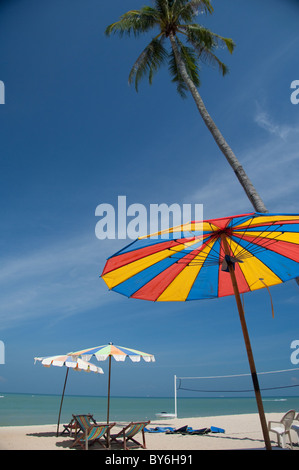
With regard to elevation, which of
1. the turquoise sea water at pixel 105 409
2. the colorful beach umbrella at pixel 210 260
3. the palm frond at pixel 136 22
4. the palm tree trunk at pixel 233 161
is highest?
the palm frond at pixel 136 22

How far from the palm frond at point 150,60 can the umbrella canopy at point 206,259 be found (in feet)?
32.8

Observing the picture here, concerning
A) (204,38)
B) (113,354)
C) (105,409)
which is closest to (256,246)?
(113,354)

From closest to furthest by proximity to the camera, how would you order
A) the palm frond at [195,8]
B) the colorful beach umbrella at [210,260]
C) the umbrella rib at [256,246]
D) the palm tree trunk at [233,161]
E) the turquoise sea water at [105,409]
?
the colorful beach umbrella at [210,260]
the umbrella rib at [256,246]
the palm tree trunk at [233,161]
the palm frond at [195,8]
the turquoise sea water at [105,409]

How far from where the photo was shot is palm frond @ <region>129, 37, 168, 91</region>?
11.8 metres

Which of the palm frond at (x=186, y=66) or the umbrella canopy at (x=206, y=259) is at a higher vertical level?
the palm frond at (x=186, y=66)

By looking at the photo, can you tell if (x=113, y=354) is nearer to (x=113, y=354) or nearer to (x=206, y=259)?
(x=113, y=354)

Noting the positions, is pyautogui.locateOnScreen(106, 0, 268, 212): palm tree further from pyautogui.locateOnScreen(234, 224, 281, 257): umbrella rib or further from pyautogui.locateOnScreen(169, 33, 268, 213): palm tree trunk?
pyautogui.locateOnScreen(234, 224, 281, 257): umbrella rib

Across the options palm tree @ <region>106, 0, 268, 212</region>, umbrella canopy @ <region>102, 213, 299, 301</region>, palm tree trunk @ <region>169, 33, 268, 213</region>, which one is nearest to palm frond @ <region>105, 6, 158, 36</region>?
palm tree @ <region>106, 0, 268, 212</region>

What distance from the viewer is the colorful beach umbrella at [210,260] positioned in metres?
3.32

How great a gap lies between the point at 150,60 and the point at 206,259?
10.5 meters

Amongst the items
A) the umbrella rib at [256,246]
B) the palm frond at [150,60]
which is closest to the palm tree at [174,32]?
the palm frond at [150,60]

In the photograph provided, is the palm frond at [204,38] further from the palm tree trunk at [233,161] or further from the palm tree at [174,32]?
the palm tree trunk at [233,161]

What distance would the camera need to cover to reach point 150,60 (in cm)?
1202
